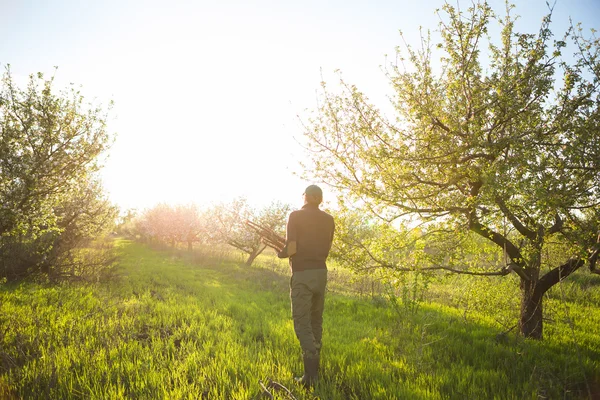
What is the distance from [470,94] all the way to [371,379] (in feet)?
17.9

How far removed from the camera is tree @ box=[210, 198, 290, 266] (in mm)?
28078

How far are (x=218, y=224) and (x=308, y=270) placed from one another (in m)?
31.2

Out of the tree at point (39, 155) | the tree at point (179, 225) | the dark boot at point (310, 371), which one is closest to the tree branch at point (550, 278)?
the dark boot at point (310, 371)

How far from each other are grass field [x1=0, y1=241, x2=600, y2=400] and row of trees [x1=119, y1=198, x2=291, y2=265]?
1530 cm

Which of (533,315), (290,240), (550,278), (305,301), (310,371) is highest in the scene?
(290,240)

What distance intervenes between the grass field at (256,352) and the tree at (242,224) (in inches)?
690

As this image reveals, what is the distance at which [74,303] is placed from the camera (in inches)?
347

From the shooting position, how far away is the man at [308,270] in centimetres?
444

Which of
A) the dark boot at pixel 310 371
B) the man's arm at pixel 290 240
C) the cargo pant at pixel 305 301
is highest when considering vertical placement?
the man's arm at pixel 290 240

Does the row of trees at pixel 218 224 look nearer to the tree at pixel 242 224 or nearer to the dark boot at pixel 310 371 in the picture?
the tree at pixel 242 224

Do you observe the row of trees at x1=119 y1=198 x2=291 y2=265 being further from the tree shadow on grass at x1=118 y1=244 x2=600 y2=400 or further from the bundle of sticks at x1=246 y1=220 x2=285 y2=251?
the bundle of sticks at x1=246 y1=220 x2=285 y2=251

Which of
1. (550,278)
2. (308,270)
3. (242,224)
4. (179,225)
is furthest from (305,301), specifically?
(179,225)

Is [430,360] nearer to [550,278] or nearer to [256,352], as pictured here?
[256,352]

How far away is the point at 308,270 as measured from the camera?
4613 mm
